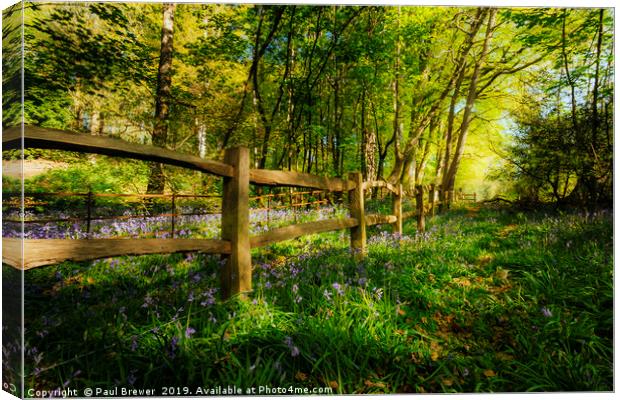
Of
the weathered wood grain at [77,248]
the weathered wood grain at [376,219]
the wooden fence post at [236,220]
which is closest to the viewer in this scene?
the weathered wood grain at [77,248]

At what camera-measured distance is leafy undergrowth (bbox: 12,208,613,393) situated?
5.62ft

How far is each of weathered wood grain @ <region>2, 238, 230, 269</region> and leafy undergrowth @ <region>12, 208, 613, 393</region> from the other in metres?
0.42

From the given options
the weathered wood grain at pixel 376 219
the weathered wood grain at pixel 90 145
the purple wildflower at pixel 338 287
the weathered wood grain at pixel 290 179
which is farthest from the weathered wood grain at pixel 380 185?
the weathered wood grain at pixel 90 145

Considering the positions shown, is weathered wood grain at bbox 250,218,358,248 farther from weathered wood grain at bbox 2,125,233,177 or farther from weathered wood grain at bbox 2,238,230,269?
A: weathered wood grain at bbox 2,125,233,177

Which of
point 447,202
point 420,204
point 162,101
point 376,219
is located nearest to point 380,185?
point 376,219

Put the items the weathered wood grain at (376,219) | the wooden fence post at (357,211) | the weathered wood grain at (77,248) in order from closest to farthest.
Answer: the weathered wood grain at (77,248) → the wooden fence post at (357,211) → the weathered wood grain at (376,219)

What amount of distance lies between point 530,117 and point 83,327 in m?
4.63

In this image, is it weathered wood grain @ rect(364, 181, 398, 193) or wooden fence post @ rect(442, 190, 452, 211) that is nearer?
weathered wood grain @ rect(364, 181, 398, 193)

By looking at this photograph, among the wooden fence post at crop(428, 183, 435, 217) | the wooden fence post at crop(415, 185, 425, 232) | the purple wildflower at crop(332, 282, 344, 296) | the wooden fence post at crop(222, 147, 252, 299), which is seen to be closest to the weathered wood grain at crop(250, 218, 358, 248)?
the wooden fence post at crop(222, 147, 252, 299)

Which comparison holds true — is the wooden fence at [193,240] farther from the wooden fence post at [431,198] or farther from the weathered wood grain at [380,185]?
the wooden fence post at [431,198]

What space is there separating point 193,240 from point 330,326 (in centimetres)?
107

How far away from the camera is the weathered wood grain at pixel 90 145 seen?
4.95 ft

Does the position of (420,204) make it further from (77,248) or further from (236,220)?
(77,248)

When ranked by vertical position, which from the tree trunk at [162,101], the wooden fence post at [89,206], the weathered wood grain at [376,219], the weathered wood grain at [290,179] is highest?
the tree trunk at [162,101]
